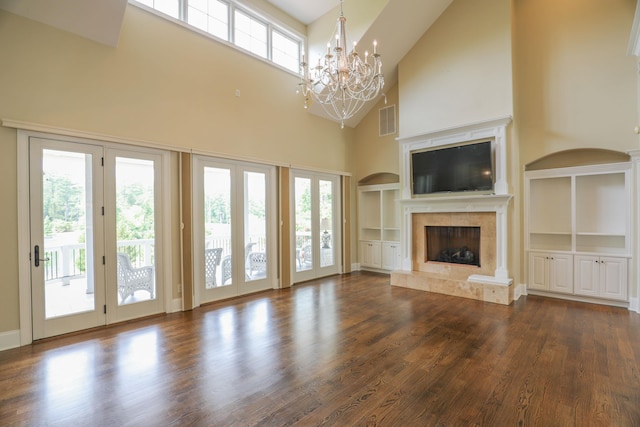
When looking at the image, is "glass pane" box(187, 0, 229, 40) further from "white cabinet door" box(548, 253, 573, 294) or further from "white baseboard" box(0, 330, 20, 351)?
"white cabinet door" box(548, 253, 573, 294)

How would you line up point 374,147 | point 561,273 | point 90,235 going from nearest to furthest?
point 90,235, point 561,273, point 374,147

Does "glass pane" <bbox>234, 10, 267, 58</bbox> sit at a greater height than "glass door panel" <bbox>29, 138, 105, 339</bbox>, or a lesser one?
greater

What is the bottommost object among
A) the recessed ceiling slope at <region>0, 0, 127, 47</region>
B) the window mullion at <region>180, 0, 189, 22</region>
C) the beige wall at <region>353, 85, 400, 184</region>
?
the beige wall at <region>353, 85, 400, 184</region>

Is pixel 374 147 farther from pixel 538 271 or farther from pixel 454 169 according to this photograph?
pixel 538 271

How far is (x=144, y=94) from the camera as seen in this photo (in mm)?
4434

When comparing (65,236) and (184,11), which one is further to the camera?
(184,11)

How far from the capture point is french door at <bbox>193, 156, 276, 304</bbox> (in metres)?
5.14

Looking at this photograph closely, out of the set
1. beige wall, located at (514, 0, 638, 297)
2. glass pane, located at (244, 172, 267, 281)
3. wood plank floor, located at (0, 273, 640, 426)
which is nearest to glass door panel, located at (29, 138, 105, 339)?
wood plank floor, located at (0, 273, 640, 426)

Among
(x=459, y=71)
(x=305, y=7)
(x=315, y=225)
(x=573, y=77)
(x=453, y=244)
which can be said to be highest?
(x=305, y=7)

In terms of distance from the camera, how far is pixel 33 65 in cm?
360

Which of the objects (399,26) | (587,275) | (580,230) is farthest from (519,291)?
(399,26)

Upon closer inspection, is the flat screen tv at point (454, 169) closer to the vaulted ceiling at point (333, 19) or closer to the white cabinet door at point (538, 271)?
the white cabinet door at point (538, 271)

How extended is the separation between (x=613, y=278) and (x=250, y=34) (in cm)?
754

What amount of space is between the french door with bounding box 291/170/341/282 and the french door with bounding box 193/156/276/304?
2.29 ft
